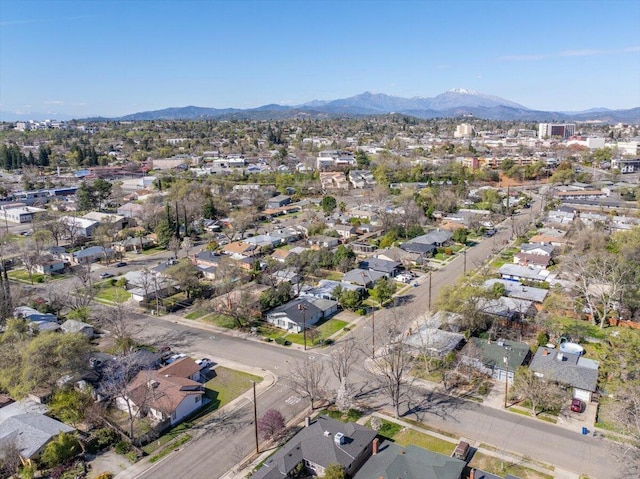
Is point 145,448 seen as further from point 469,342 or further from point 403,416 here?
point 469,342

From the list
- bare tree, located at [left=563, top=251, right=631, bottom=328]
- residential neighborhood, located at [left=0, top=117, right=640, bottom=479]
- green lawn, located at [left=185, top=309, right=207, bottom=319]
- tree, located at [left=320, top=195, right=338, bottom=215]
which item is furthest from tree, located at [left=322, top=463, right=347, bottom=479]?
tree, located at [left=320, top=195, right=338, bottom=215]

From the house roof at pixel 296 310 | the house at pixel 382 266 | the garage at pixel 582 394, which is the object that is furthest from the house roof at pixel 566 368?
the house at pixel 382 266

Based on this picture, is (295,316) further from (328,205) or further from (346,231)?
(328,205)

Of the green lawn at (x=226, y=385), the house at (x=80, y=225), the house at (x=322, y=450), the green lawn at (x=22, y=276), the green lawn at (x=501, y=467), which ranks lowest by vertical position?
the green lawn at (x=501, y=467)

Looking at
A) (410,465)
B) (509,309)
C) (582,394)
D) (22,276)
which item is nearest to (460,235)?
(509,309)

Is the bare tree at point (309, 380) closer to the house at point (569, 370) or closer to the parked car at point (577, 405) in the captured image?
the house at point (569, 370)

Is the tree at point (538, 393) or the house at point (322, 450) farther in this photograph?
the tree at point (538, 393)

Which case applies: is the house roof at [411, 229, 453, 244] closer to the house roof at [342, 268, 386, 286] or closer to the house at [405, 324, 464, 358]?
the house roof at [342, 268, 386, 286]
